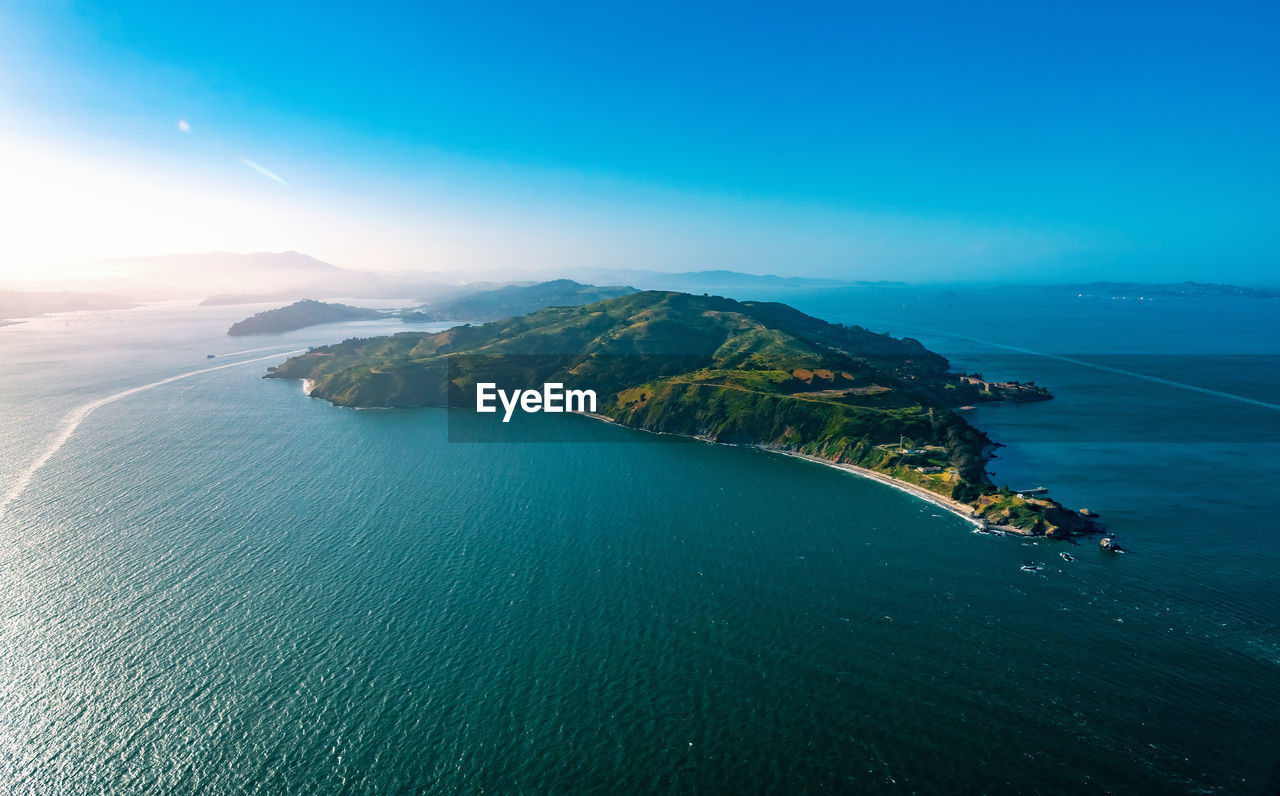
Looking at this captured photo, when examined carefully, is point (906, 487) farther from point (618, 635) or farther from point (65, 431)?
point (65, 431)

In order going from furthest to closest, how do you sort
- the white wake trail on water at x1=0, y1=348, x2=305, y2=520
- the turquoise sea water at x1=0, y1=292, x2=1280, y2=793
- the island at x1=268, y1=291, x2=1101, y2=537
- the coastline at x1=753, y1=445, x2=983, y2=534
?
the island at x1=268, y1=291, x2=1101, y2=537, the white wake trail on water at x1=0, y1=348, x2=305, y2=520, the coastline at x1=753, y1=445, x2=983, y2=534, the turquoise sea water at x1=0, y1=292, x2=1280, y2=793

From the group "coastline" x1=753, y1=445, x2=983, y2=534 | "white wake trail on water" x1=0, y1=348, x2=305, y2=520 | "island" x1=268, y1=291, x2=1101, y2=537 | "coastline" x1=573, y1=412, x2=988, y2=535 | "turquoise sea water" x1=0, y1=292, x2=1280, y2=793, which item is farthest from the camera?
"island" x1=268, y1=291, x2=1101, y2=537

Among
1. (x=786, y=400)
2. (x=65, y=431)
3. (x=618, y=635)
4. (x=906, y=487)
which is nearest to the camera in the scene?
(x=618, y=635)

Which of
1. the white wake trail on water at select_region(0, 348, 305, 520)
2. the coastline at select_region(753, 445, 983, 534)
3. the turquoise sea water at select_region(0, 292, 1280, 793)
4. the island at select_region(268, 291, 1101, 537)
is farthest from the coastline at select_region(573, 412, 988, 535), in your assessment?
the white wake trail on water at select_region(0, 348, 305, 520)


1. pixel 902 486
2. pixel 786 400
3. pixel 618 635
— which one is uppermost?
pixel 786 400

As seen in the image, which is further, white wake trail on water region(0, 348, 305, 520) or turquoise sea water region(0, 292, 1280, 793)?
white wake trail on water region(0, 348, 305, 520)

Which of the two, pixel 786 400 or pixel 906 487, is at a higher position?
pixel 786 400

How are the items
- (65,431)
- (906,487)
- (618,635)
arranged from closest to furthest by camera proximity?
1. (618,635)
2. (906,487)
3. (65,431)

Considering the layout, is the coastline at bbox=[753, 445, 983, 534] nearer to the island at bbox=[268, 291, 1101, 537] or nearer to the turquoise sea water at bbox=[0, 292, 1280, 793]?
the island at bbox=[268, 291, 1101, 537]

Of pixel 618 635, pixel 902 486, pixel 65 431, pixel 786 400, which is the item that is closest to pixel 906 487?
pixel 902 486
